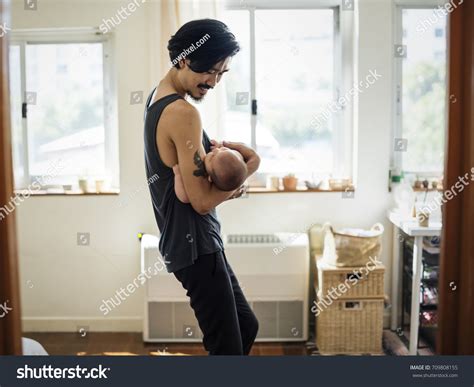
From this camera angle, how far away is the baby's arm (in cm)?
131

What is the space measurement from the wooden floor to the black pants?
1.26 metres

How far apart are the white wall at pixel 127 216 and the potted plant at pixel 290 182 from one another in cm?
5

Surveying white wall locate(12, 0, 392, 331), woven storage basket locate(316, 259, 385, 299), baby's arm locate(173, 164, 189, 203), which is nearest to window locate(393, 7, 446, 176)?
white wall locate(12, 0, 392, 331)

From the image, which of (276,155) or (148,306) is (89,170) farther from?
(276,155)

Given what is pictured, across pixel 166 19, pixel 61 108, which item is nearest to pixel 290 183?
pixel 166 19


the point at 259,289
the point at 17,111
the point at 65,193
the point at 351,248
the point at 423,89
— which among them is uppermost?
the point at 423,89

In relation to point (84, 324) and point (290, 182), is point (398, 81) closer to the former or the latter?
point (290, 182)

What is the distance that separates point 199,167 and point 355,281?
1.45m

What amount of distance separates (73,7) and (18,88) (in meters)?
0.49

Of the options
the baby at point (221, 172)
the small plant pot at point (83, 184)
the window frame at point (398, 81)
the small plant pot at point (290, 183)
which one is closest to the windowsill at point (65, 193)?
the small plant pot at point (83, 184)

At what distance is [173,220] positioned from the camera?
1.36 m

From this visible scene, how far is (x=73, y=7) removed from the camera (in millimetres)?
2666

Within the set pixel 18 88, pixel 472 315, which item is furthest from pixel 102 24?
pixel 472 315

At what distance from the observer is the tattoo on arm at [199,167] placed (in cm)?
130
